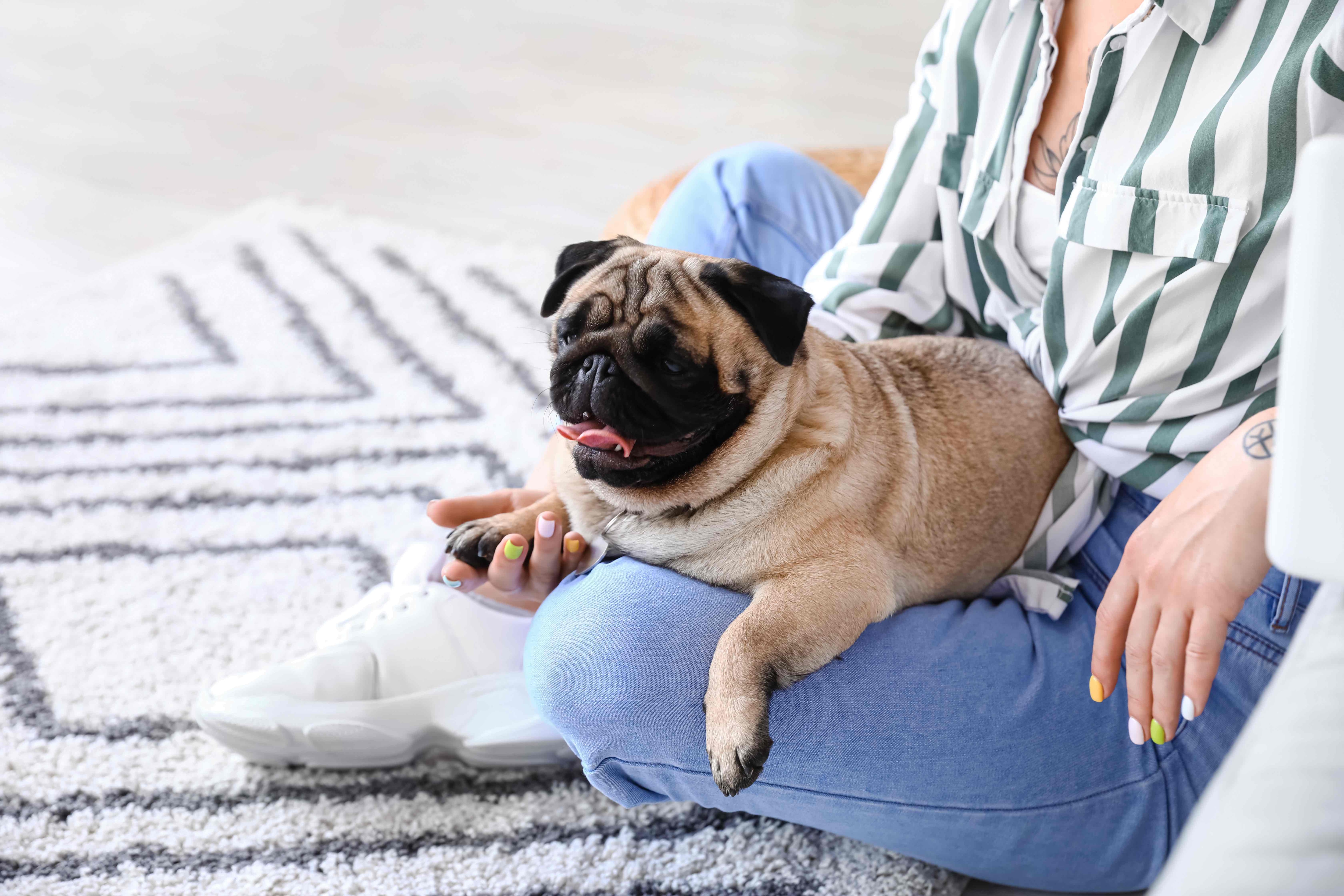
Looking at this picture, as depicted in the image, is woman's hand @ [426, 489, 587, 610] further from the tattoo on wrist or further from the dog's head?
the tattoo on wrist

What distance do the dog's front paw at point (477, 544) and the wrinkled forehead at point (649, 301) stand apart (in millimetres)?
279

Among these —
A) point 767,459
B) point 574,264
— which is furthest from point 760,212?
point 767,459

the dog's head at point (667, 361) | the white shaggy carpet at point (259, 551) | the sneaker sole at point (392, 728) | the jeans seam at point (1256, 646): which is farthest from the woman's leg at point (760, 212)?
the jeans seam at point (1256, 646)

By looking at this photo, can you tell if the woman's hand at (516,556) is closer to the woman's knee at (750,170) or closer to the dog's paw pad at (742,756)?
the dog's paw pad at (742,756)

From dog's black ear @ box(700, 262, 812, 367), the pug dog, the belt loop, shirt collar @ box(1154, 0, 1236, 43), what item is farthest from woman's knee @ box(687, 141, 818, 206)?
the belt loop

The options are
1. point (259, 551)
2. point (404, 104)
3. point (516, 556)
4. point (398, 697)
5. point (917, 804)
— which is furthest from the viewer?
point (404, 104)

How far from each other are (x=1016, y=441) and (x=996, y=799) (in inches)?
15.8

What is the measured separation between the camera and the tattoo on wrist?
0.80 meters

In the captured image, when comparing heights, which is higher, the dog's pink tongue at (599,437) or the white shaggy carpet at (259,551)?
the dog's pink tongue at (599,437)

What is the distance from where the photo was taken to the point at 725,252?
1.48 metres

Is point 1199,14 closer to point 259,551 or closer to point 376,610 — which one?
point 376,610

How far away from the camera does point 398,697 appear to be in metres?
1.24

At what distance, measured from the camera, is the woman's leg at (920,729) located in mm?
996

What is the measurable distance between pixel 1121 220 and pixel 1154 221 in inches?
1.2
